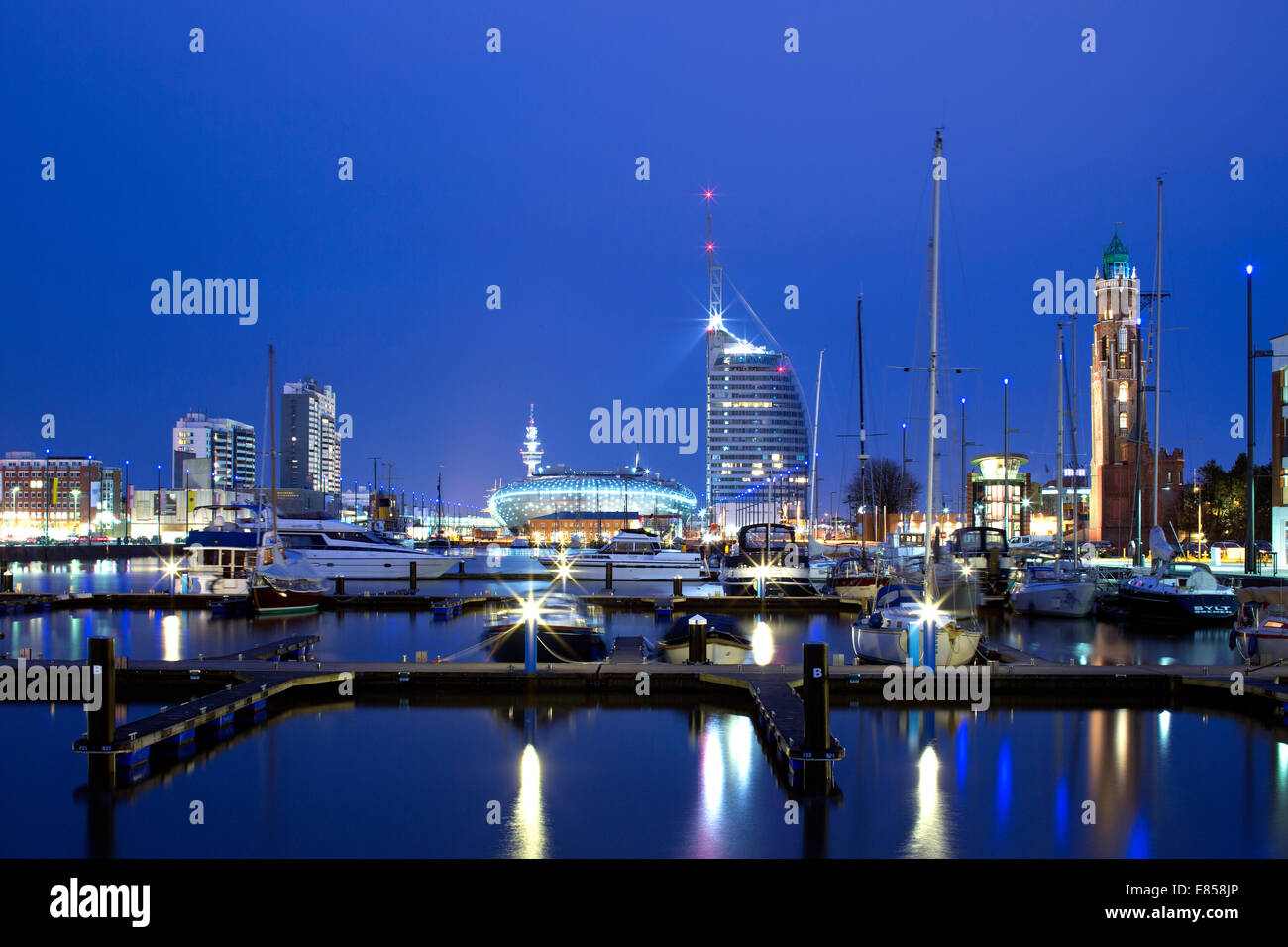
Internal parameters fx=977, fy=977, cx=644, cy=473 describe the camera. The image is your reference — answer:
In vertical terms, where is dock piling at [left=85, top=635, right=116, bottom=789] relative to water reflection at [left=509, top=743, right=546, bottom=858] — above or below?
above

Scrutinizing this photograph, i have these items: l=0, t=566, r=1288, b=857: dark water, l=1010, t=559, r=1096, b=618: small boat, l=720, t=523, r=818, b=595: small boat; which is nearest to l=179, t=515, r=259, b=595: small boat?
l=720, t=523, r=818, b=595: small boat

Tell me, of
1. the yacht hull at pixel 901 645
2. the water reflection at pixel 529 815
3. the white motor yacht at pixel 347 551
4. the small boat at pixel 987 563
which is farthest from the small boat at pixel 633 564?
the water reflection at pixel 529 815

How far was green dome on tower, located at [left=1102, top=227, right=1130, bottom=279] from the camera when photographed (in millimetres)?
111438

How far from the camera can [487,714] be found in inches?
747

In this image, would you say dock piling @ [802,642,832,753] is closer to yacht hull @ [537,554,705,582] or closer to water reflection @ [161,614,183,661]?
water reflection @ [161,614,183,661]

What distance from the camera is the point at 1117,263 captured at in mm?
111562

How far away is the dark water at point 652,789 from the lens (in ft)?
40.7

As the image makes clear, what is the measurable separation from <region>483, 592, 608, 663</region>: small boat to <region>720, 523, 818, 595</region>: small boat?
16067 millimetres

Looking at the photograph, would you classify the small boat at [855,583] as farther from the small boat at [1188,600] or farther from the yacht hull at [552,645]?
the yacht hull at [552,645]

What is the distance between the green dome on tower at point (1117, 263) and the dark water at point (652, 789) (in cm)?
10617

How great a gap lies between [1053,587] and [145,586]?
43.9 metres

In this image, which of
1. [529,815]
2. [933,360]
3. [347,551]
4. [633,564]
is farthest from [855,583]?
[529,815]
